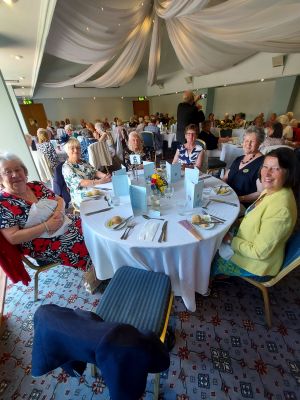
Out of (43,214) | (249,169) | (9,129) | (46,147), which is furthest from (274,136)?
(9,129)

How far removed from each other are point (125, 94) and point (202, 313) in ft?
43.5

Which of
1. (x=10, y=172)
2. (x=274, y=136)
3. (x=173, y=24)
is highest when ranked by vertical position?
(x=173, y=24)

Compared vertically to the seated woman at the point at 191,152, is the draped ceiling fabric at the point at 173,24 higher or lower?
higher

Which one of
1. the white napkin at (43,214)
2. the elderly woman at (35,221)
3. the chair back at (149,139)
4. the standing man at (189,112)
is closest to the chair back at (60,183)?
the elderly woman at (35,221)

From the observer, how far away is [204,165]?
8.71 ft

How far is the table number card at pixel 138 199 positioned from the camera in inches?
53.3

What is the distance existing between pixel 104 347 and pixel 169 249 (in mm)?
660

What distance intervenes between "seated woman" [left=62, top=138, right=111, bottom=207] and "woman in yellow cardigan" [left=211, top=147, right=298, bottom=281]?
1.48m

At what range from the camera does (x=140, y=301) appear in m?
1.11

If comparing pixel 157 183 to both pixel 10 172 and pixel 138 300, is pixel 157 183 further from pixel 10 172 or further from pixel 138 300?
pixel 10 172

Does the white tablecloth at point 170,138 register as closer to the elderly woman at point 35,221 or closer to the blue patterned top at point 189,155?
the blue patterned top at point 189,155

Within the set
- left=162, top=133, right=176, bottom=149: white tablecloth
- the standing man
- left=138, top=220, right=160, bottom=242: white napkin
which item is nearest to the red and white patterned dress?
left=138, top=220, right=160, bottom=242: white napkin

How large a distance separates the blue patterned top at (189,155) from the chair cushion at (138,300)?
1742mm

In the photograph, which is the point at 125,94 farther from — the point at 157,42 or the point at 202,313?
the point at 202,313
